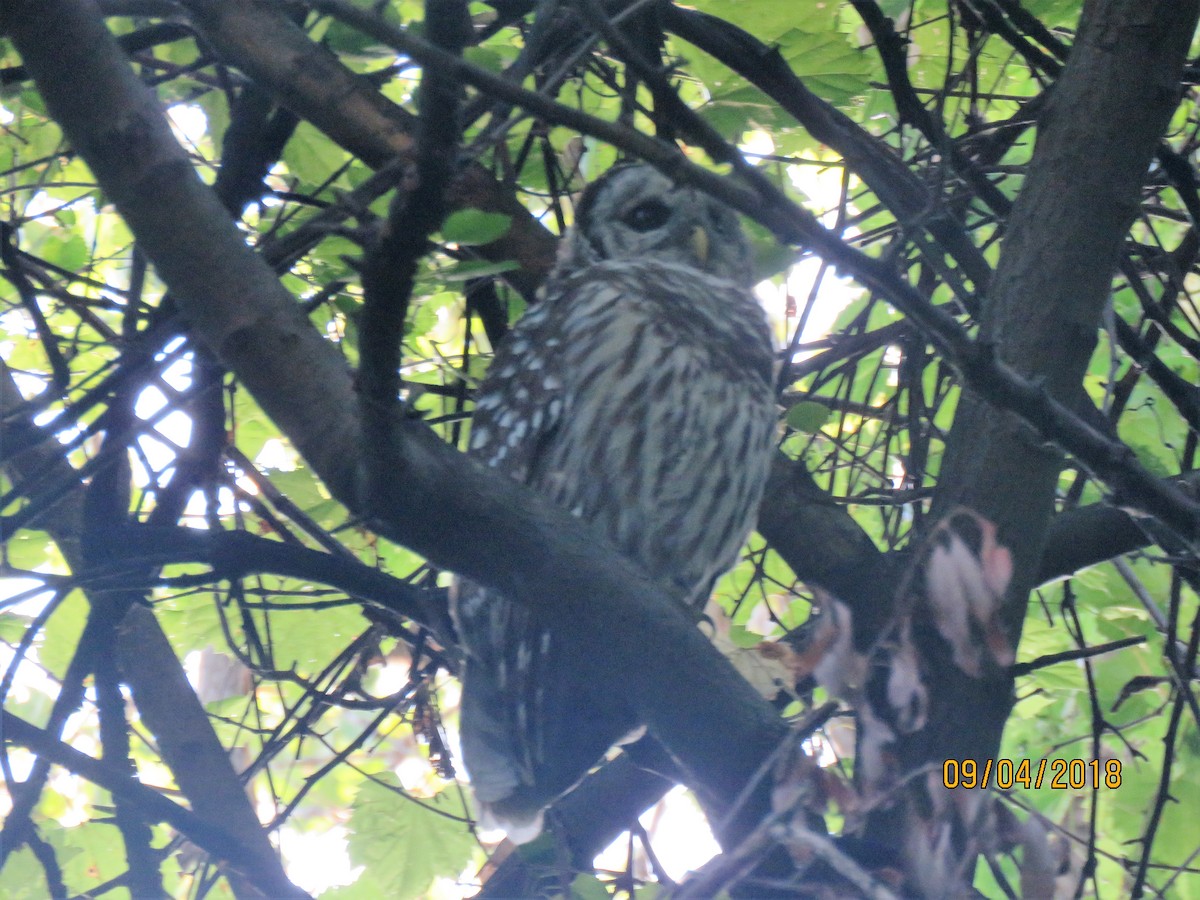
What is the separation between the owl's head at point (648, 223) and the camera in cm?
304

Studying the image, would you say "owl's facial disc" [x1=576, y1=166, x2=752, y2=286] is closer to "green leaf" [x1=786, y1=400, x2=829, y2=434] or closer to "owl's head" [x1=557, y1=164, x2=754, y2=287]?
"owl's head" [x1=557, y1=164, x2=754, y2=287]

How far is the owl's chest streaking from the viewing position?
2426 millimetres

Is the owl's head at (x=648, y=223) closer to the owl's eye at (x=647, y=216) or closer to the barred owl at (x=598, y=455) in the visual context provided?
the owl's eye at (x=647, y=216)

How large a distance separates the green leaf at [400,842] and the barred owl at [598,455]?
0.50 metres

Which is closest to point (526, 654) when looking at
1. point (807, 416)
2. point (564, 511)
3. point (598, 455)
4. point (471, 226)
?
point (598, 455)

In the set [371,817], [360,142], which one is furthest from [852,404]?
[371,817]

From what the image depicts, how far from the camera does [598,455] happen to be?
2432 millimetres

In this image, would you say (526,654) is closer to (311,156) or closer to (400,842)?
(400,842)

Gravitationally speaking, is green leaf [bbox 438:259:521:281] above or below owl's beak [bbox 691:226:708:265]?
below

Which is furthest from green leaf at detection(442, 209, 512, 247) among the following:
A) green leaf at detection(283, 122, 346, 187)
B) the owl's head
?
the owl's head

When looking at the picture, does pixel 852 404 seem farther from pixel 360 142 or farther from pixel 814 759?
pixel 814 759

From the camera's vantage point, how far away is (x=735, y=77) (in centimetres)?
224

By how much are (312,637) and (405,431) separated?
165 centimetres

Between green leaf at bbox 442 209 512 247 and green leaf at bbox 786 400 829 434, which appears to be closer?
green leaf at bbox 442 209 512 247
